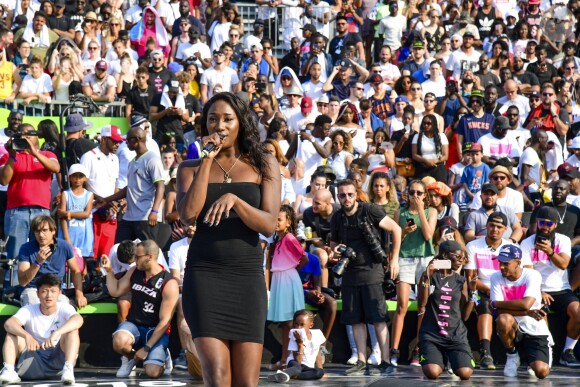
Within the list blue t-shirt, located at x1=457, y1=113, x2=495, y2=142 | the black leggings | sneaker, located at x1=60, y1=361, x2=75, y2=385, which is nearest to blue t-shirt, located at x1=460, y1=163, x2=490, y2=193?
blue t-shirt, located at x1=457, y1=113, x2=495, y2=142

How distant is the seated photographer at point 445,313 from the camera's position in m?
10.6

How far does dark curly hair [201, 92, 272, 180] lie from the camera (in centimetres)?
539

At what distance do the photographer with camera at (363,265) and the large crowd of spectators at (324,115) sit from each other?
233mm

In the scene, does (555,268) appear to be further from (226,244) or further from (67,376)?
(226,244)

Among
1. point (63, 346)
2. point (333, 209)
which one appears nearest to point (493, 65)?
point (333, 209)

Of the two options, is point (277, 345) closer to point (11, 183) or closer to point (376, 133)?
point (11, 183)

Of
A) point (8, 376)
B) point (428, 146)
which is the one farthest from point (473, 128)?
point (8, 376)

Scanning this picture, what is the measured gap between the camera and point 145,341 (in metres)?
11.0

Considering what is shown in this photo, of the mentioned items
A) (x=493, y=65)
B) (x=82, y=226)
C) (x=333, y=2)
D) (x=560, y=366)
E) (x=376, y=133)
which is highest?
(x=333, y=2)

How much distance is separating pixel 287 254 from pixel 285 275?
0.67 feet

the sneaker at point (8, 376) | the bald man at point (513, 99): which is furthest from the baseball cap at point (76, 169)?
the bald man at point (513, 99)

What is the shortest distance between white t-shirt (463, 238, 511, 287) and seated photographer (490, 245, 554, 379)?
1.88 feet

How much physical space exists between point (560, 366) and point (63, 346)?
16.1 ft

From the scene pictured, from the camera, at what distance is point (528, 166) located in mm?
15375
